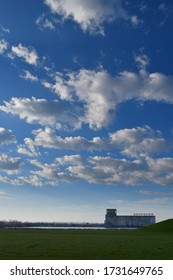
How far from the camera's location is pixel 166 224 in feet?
521

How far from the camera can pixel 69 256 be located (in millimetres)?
36750
